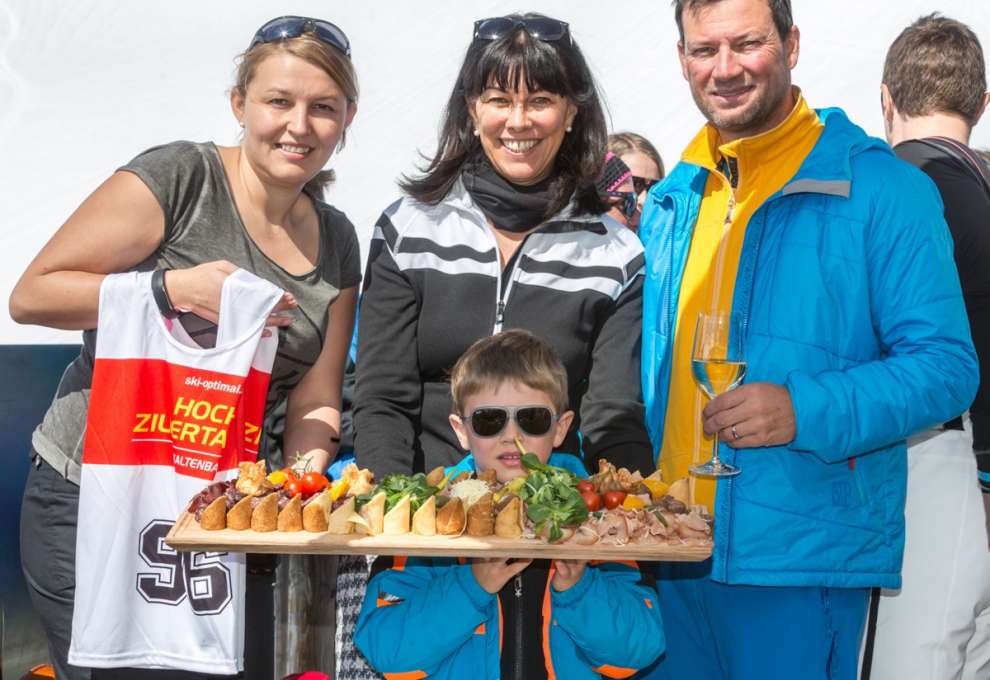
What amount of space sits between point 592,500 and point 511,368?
383mm

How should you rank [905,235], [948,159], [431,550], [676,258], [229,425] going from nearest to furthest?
1. [431,550]
2. [905,235]
3. [229,425]
4. [676,258]
5. [948,159]

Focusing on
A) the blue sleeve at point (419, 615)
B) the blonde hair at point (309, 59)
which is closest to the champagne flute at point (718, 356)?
the blue sleeve at point (419, 615)

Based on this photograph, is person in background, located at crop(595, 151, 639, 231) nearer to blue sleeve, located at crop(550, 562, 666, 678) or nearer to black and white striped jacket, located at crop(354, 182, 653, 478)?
black and white striped jacket, located at crop(354, 182, 653, 478)

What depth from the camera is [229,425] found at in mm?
2709

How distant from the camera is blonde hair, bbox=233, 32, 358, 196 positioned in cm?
291

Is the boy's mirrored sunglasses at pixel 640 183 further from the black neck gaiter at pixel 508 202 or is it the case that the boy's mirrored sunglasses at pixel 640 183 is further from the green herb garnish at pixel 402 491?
the green herb garnish at pixel 402 491

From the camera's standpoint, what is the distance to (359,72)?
21.6 feet

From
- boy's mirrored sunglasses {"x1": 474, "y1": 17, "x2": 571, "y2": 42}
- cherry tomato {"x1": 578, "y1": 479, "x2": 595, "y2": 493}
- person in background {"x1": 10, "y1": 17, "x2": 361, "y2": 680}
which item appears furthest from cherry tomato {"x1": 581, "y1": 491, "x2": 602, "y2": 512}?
boy's mirrored sunglasses {"x1": 474, "y1": 17, "x2": 571, "y2": 42}

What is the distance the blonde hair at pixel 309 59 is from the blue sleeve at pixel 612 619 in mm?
1409

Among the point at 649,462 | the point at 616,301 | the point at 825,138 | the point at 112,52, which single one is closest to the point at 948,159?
the point at 825,138

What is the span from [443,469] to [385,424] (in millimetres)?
202

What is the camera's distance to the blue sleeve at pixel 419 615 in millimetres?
2428

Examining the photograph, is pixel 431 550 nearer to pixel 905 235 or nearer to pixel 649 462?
pixel 649 462

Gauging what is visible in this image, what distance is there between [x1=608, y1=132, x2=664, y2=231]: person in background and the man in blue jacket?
2.55 m
